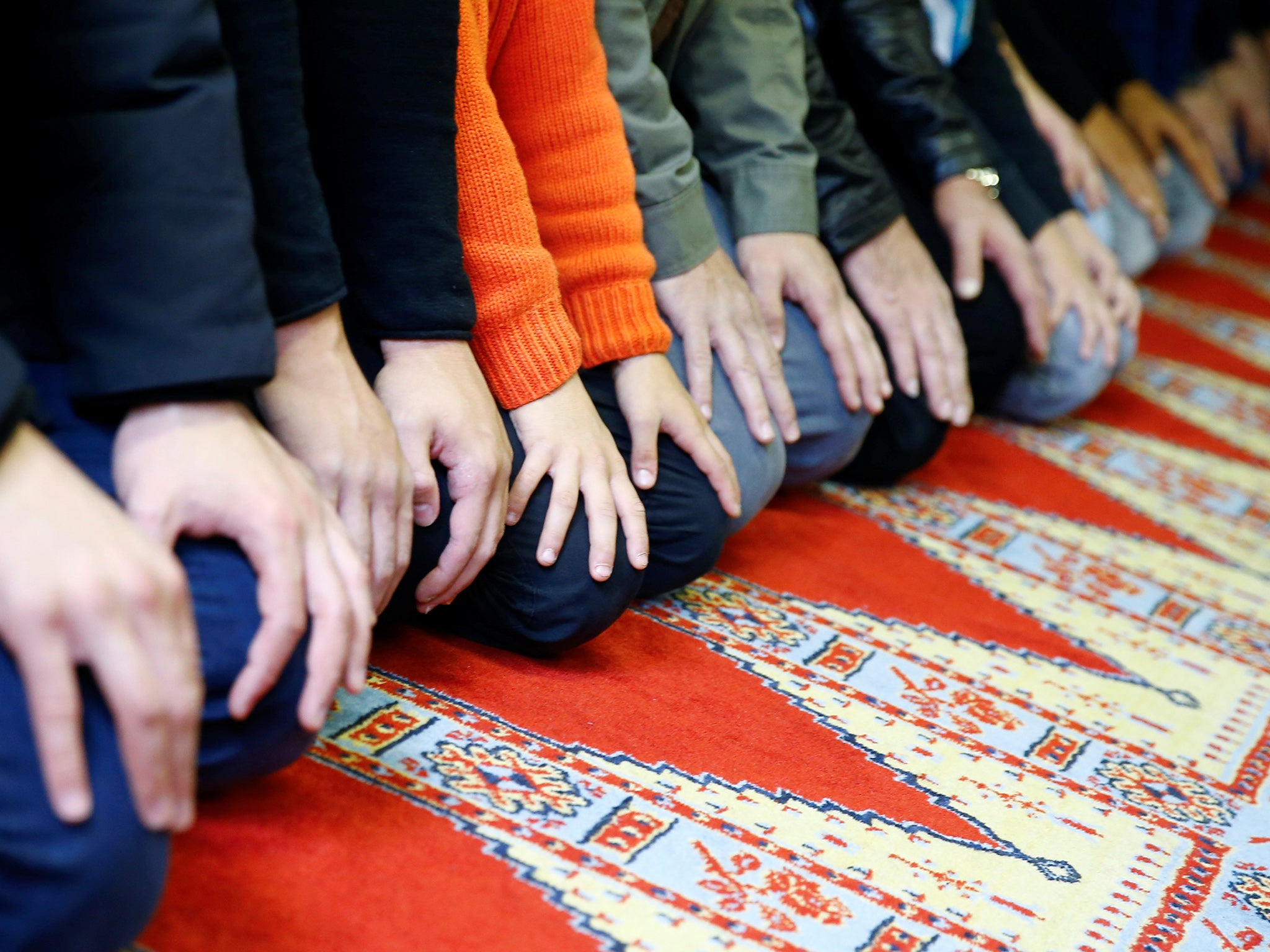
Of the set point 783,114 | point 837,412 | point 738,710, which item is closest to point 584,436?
point 738,710

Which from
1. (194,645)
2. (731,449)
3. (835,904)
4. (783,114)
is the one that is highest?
(783,114)

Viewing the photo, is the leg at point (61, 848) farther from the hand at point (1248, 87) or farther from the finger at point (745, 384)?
the hand at point (1248, 87)

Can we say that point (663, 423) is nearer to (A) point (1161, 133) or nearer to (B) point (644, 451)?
(B) point (644, 451)

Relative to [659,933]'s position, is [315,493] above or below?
above

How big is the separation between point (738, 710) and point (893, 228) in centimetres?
76

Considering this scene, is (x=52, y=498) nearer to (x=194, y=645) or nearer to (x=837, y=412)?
(x=194, y=645)

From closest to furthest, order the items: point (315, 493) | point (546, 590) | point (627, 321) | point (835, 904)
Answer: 1. point (315, 493)
2. point (835, 904)
3. point (546, 590)
4. point (627, 321)

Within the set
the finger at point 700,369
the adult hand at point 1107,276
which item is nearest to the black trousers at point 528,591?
the finger at point 700,369

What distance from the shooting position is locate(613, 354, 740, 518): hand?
103 centimetres

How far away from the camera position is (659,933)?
681mm

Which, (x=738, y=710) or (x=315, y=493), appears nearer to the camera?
(x=315, y=493)

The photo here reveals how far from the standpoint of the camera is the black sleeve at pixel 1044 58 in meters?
2.26

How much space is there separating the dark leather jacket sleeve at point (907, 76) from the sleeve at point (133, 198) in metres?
1.12

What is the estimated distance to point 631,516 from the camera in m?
0.94
